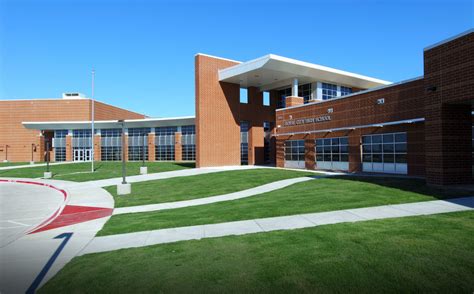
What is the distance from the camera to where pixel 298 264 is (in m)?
5.59

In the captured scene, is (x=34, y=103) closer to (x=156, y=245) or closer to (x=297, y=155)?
(x=297, y=155)

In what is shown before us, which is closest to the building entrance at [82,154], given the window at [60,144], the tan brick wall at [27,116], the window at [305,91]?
the window at [60,144]

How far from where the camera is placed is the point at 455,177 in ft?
48.2

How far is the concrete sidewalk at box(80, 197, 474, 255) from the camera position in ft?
27.1

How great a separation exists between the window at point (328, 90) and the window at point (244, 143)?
11212 mm

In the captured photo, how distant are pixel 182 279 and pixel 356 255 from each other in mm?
3225

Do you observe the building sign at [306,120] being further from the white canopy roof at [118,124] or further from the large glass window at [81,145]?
the large glass window at [81,145]

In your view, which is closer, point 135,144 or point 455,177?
point 455,177

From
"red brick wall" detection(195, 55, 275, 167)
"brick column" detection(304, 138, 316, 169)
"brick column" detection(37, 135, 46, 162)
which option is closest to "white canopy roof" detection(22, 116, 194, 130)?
"brick column" detection(37, 135, 46, 162)

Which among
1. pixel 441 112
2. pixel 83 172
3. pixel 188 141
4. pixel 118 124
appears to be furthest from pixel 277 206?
pixel 118 124

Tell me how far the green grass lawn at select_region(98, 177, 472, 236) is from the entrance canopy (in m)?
21.7

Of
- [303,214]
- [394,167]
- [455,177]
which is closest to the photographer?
[303,214]

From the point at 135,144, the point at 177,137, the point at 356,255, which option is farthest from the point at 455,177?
the point at 135,144

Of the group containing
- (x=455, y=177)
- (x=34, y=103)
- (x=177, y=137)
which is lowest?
(x=455, y=177)
